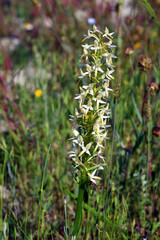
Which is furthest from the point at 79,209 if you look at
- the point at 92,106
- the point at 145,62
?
the point at 145,62

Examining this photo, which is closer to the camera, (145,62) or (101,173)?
(145,62)

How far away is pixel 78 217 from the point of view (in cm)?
134

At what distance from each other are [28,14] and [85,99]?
18.7ft

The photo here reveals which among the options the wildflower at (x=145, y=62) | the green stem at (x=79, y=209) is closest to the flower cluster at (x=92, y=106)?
the green stem at (x=79, y=209)

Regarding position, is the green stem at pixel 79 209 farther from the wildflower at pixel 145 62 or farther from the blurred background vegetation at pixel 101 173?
the wildflower at pixel 145 62

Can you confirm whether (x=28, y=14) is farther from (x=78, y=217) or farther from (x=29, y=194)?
(x=78, y=217)

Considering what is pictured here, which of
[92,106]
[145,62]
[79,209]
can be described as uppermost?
[145,62]

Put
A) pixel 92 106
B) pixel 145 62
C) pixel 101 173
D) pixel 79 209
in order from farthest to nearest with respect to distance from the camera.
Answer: pixel 101 173 < pixel 145 62 < pixel 79 209 < pixel 92 106

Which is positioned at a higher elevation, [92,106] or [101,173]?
[92,106]

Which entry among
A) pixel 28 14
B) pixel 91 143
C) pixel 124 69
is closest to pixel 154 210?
pixel 91 143

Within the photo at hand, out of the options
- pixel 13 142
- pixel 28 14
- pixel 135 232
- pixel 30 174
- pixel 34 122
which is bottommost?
pixel 135 232

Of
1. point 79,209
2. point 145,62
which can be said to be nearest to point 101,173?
point 79,209

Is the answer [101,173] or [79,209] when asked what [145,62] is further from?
[79,209]

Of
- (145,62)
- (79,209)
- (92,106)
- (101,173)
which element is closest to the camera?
(92,106)
